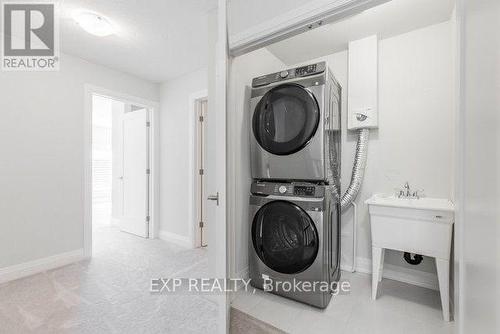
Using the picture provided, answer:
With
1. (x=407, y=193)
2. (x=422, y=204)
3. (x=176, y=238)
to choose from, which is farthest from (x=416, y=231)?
(x=176, y=238)

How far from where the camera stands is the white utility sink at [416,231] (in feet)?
5.20

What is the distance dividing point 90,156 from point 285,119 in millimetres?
2583

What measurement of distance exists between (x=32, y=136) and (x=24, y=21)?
43.7 inches

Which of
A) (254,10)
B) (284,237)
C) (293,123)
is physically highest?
(254,10)

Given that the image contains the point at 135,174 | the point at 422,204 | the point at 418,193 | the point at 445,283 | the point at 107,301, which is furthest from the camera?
the point at 135,174

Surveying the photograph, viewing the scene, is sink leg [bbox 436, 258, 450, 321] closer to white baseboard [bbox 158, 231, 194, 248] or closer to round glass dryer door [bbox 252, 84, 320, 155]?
round glass dryer door [bbox 252, 84, 320, 155]

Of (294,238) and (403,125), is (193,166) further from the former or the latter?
(403,125)

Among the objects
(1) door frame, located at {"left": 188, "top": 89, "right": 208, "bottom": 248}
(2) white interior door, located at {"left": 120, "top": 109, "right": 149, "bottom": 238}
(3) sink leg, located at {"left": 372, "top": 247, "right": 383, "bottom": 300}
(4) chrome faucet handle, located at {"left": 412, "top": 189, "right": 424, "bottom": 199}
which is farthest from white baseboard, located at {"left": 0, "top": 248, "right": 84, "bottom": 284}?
(4) chrome faucet handle, located at {"left": 412, "top": 189, "right": 424, "bottom": 199}

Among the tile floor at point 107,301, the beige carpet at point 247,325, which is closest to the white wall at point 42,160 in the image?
the tile floor at point 107,301

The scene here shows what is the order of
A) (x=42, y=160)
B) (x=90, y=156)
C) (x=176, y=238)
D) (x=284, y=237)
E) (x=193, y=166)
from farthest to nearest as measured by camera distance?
(x=176, y=238), (x=193, y=166), (x=90, y=156), (x=42, y=160), (x=284, y=237)

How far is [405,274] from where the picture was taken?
2113 mm

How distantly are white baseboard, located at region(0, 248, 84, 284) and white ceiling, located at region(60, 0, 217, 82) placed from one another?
2376mm

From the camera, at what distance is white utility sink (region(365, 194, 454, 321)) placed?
1584mm

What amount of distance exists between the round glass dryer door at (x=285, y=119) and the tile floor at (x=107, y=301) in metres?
1.42
